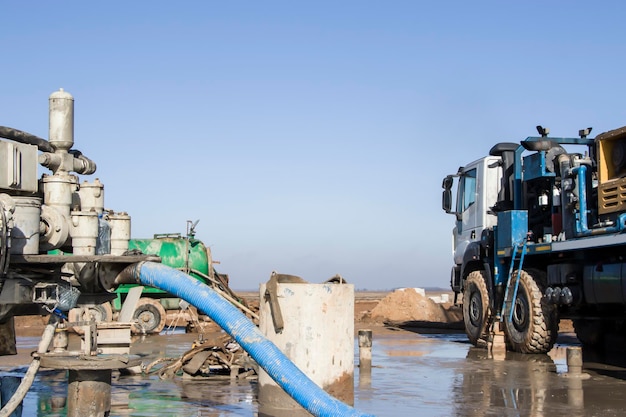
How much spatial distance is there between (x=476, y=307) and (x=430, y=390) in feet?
25.4

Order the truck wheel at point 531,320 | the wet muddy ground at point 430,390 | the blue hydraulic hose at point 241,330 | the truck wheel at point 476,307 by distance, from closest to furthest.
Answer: the blue hydraulic hose at point 241,330, the wet muddy ground at point 430,390, the truck wheel at point 531,320, the truck wheel at point 476,307

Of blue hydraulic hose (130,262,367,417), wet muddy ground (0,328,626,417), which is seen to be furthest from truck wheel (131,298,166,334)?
blue hydraulic hose (130,262,367,417)

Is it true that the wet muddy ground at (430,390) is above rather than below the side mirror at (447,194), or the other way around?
below

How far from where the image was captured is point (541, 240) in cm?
1734

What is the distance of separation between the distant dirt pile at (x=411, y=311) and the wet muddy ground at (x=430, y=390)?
570 inches

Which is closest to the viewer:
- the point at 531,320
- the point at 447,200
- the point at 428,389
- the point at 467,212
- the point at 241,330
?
the point at 241,330

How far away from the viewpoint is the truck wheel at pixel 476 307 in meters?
19.4

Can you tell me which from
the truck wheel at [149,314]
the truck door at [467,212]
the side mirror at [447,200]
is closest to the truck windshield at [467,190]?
the truck door at [467,212]

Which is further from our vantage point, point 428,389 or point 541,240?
point 541,240

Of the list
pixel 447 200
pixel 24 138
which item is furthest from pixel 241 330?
pixel 447 200

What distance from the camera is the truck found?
15281mm

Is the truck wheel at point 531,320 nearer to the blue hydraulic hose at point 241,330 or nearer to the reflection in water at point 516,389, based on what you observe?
the reflection in water at point 516,389

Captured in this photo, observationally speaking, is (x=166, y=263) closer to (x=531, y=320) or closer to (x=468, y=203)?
(x=468, y=203)

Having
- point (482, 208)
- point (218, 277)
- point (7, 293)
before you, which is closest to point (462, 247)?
point (482, 208)
